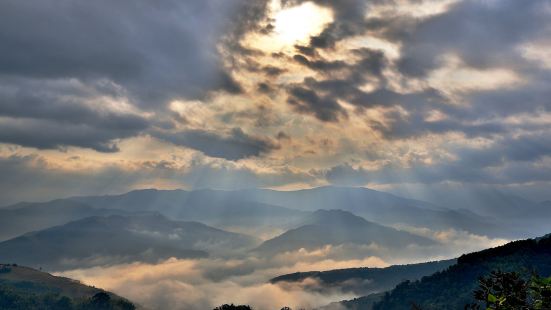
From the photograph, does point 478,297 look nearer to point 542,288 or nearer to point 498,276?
point 542,288

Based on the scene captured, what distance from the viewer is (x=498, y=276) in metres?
27.7

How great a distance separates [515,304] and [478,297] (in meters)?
2.77

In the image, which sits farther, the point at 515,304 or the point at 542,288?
the point at 515,304

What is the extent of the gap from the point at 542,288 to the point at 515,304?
9.60 feet

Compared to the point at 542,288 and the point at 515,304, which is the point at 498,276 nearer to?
the point at 515,304

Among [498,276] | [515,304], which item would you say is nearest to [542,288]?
[515,304]

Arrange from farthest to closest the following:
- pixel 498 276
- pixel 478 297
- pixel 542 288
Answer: pixel 498 276 → pixel 478 297 → pixel 542 288

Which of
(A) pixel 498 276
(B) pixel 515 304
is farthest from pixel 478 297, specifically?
(A) pixel 498 276

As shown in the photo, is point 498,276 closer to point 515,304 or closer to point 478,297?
point 515,304

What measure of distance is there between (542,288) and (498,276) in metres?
5.68

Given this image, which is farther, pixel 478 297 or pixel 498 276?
pixel 498 276

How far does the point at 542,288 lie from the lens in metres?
22.1

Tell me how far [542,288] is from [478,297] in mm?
3006

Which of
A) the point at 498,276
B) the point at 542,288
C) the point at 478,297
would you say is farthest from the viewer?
the point at 498,276
